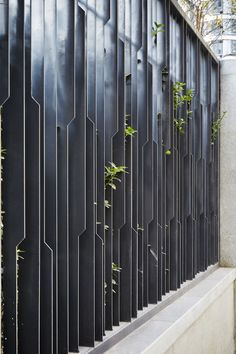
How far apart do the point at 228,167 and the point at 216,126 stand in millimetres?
388

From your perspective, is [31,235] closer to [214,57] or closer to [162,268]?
[162,268]

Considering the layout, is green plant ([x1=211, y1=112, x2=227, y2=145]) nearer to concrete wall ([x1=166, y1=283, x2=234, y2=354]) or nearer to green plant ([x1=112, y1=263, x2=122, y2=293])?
concrete wall ([x1=166, y1=283, x2=234, y2=354])

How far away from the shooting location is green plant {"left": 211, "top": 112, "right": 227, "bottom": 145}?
5238 millimetres

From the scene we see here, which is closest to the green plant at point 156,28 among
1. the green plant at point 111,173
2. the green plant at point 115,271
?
the green plant at point 111,173

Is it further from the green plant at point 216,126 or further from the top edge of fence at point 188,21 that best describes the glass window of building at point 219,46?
the green plant at point 216,126

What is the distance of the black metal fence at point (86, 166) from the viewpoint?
6.43 ft

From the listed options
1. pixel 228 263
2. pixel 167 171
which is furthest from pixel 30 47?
pixel 228 263

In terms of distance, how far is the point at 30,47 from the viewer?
2021 mm

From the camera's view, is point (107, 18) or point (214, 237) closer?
point (107, 18)

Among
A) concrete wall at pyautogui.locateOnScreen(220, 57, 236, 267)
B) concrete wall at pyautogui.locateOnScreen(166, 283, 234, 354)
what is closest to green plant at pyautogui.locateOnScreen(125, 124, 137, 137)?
concrete wall at pyautogui.locateOnScreen(166, 283, 234, 354)

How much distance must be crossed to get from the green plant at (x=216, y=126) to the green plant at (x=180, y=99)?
970mm

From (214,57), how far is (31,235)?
3575mm

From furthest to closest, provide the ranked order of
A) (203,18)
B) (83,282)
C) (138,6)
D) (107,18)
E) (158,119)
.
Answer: (203,18) < (158,119) < (138,6) < (107,18) < (83,282)

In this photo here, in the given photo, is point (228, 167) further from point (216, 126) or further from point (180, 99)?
point (180, 99)
